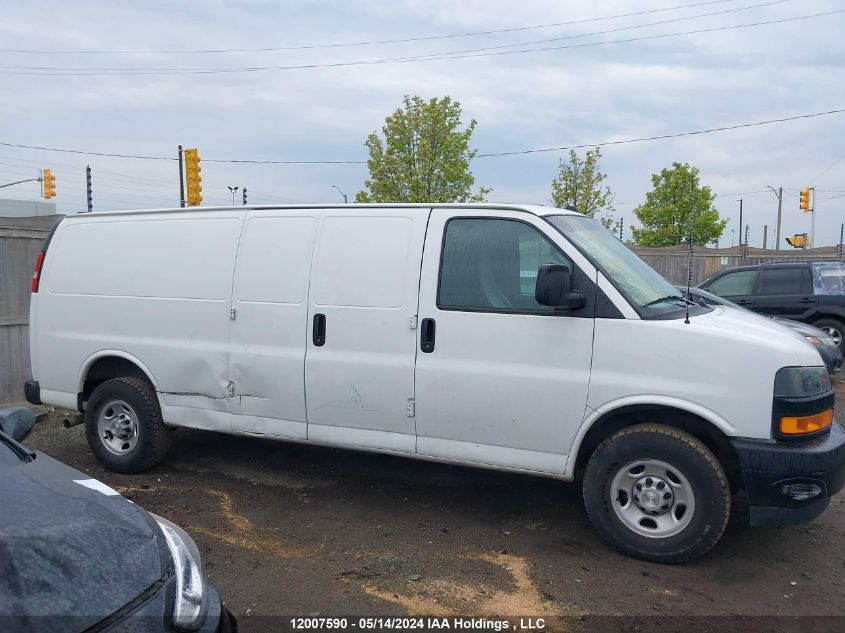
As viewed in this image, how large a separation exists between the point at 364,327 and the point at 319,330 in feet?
1.17

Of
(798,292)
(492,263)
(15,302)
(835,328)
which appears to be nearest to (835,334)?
(835,328)

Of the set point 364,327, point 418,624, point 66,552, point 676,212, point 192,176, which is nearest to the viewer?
point 66,552

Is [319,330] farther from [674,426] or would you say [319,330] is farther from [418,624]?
[674,426]

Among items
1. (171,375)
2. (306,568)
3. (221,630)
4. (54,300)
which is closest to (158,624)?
(221,630)

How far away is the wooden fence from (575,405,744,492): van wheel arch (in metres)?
7.51

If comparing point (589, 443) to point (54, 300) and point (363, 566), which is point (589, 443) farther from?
point (54, 300)

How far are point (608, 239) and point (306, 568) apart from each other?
3038 millimetres

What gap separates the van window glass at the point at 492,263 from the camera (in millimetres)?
4656

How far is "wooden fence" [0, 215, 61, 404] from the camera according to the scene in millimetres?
8888

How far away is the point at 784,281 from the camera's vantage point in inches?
506

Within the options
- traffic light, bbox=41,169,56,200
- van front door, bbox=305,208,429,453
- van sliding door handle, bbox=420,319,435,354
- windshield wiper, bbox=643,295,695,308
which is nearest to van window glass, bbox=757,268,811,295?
windshield wiper, bbox=643,295,695,308

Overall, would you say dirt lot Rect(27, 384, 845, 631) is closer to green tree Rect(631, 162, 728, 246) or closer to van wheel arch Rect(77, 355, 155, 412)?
van wheel arch Rect(77, 355, 155, 412)

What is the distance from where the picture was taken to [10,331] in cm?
899

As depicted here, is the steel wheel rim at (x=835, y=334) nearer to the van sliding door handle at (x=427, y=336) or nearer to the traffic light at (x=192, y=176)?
the van sliding door handle at (x=427, y=336)
